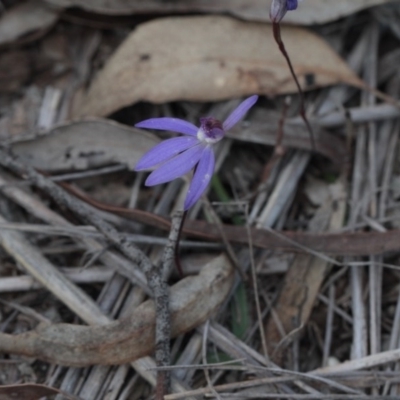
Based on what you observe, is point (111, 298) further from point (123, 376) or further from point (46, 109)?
point (46, 109)

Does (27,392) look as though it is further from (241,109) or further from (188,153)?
(241,109)

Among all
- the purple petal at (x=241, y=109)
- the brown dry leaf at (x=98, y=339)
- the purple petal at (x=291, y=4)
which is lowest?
the brown dry leaf at (x=98, y=339)

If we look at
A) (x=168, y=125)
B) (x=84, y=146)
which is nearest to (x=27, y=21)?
(x=84, y=146)

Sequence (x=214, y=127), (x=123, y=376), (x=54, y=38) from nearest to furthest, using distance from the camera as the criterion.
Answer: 1. (x=214, y=127)
2. (x=123, y=376)
3. (x=54, y=38)

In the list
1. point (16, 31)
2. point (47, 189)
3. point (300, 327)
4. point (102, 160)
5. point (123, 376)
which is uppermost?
point (16, 31)

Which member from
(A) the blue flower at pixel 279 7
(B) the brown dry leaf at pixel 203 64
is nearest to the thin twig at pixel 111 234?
(B) the brown dry leaf at pixel 203 64

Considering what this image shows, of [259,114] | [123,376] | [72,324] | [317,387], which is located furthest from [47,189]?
[317,387]

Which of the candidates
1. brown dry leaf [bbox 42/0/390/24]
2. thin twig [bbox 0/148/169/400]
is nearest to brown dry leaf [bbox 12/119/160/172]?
thin twig [bbox 0/148/169/400]

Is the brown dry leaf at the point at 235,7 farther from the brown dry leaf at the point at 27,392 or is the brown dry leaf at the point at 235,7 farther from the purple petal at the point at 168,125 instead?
→ the brown dry leaf at the point at 27,392
